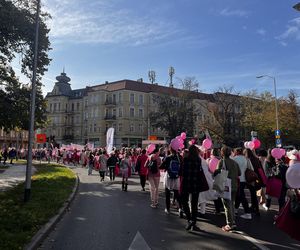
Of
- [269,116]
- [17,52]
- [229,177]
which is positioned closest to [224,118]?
[269,116]

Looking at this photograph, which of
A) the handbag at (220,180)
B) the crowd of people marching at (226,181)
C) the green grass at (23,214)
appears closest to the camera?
the green grass at (23,214)

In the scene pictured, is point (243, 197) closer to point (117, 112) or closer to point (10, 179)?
point (10, 179)

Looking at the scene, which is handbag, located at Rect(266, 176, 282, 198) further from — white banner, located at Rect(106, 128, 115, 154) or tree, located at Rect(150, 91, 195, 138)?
tree, located at Rect(150, 91, 195, 138)

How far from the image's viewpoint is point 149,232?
24.7 feet

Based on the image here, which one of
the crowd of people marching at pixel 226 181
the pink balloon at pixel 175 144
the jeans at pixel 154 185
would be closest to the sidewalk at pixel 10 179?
the jeans at pixel 154 185

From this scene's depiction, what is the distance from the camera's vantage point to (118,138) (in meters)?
72.6

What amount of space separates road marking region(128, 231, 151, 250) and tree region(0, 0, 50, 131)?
15.4 m

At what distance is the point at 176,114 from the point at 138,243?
5408 centimetres

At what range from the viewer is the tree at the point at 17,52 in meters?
18.7

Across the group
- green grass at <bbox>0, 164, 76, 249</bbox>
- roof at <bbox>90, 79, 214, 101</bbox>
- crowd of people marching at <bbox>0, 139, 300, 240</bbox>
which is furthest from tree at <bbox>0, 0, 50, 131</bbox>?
roof at <bbox>90, 79, 214, 101</bbox>

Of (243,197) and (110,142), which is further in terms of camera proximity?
(110,142)

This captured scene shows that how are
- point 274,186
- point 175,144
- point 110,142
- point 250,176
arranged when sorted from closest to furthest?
point 250,176
point 175,144
point 274,186
point 110,142

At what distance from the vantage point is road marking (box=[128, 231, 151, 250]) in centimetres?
632

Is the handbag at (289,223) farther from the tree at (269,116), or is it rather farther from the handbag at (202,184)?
the tree at (269,116)
